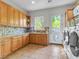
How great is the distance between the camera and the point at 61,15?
19.1ft

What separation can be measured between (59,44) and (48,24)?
1646 mm

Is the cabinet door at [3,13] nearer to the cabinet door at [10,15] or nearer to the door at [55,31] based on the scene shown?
the cabinet door at [10,15]

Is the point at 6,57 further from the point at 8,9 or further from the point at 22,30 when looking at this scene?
the point at 22,30

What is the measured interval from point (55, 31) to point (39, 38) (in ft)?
4.19

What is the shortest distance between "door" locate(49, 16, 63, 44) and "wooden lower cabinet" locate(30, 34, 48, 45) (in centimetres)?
65

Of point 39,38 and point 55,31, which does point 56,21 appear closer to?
point 55,31

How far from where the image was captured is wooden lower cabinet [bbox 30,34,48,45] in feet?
18.7

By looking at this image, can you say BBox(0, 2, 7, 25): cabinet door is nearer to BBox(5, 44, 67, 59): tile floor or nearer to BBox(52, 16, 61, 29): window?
BBox(5, 44, 67, 59): tile floor

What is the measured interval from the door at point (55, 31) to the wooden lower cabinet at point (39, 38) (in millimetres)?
648

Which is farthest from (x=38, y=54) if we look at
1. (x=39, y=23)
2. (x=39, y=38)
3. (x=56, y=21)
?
(x=39, y=23)

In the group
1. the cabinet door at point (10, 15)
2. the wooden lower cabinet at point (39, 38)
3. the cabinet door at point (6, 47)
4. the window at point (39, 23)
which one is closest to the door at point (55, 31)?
the wooden lower cabinet at point (39, 38)

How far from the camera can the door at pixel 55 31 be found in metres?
5.92

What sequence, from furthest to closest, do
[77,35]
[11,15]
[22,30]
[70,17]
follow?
[22,30] → [70,17] → [11,15] → [77,35]

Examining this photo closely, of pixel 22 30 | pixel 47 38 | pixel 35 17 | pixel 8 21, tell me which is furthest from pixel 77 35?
pixel 35 17
